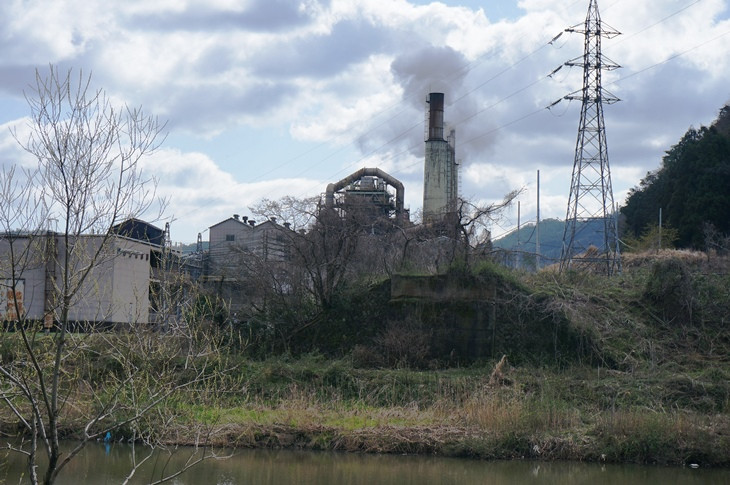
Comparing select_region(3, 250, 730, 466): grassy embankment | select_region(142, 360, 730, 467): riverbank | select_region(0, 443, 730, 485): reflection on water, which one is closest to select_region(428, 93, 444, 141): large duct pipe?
select_region(3, 250, 730, 466): grassy embankment

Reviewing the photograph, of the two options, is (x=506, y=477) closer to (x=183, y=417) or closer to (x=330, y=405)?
(x=330, y=405)

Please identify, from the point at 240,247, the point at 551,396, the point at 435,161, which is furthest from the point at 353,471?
the point at 435,161

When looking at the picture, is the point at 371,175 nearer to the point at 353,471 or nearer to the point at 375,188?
the point at 375,188

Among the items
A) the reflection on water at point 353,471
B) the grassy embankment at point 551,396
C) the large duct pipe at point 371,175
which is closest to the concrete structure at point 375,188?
the large duct pipe at point 371,175

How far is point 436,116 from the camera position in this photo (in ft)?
164

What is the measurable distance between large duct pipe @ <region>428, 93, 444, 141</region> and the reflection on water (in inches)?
1322

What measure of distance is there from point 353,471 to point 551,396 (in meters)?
6.34

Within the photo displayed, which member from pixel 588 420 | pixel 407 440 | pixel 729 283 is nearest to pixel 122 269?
pixel 407 440

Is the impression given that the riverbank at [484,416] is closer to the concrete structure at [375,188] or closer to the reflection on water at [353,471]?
the reflection on water at [353,471]

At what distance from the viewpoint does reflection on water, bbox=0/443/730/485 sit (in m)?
16.8

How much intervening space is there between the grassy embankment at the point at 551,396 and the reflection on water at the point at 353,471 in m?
0.48

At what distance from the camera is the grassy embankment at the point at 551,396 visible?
18625 millimetres

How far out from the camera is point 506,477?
17.3 metres

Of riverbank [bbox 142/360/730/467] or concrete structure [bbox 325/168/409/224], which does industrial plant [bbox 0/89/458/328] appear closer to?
concrete structure [bbox 325/168/409/224]
